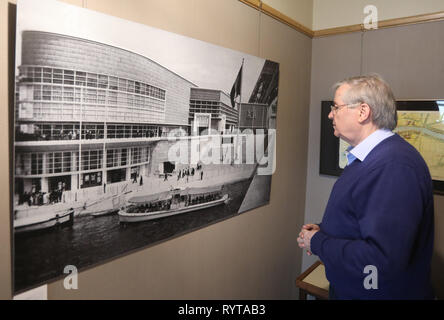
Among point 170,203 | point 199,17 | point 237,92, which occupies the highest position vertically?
point 199,17

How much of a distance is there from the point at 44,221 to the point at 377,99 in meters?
1.35

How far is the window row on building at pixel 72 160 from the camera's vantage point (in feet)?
3.32

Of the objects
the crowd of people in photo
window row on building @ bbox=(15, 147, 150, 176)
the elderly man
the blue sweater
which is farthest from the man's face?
the crowd of people in photo

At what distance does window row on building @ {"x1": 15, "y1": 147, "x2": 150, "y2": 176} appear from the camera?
39.8 inches

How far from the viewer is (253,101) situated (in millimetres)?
1959

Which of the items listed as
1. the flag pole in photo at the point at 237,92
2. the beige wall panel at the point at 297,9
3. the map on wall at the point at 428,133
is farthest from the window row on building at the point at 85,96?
the map on wall at the point at 428,133

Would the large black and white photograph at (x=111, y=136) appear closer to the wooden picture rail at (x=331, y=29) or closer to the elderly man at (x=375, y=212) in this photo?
the wooden picture rail at (x=331, y=29)

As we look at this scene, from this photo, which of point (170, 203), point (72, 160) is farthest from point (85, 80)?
point (170, 203)

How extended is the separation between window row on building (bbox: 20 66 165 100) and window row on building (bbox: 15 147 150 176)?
0.24m

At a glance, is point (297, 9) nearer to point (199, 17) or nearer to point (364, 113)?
point (199, 17)

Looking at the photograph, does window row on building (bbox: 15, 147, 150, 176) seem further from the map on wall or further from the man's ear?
the map on wall

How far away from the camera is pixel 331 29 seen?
254 cm

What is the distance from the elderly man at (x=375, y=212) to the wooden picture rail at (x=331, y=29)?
89cm

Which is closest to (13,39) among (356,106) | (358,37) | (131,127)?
(131,127)
